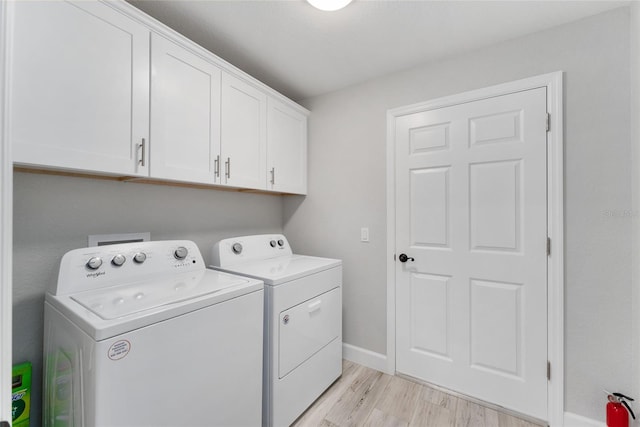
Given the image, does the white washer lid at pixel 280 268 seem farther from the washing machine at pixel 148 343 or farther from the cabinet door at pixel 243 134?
the cabinet door at pixel 243 134

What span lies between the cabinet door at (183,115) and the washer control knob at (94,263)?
46 cm

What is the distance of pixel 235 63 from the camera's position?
2.00 m

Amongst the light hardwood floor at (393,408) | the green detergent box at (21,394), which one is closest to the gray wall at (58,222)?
the green detergent box at (21,394)

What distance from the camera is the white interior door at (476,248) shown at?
1.64m

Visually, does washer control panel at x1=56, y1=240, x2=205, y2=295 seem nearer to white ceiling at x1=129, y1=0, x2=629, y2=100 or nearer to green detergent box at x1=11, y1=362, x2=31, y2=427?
green detergent box at x1=11, y1=362, x2=31, y2=427

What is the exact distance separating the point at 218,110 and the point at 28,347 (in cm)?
151

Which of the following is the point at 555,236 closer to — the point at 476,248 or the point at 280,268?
the point at 476,248

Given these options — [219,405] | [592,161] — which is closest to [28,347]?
[219,405]

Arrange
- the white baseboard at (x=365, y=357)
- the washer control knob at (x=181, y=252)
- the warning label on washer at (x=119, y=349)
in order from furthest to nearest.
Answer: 1. the white baseboard at (x=365, y=357)
2. the washer control knob at (x=181, y=252)
3. the warning label on washer at (x=119, y=349)

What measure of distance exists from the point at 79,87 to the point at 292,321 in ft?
4.93

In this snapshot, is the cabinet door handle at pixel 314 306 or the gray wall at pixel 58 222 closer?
the gray wall at pixel 58 222

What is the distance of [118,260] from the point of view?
1.31m

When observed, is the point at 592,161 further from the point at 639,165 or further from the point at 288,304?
the point at 288,304

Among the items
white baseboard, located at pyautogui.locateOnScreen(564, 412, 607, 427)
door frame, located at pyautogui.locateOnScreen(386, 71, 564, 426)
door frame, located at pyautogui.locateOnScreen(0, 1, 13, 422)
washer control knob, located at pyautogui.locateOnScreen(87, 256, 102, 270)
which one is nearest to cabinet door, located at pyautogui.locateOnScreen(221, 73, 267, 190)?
washer control knob, located at pyautogui.locateOnScreen(87, 256, 102, 270)
